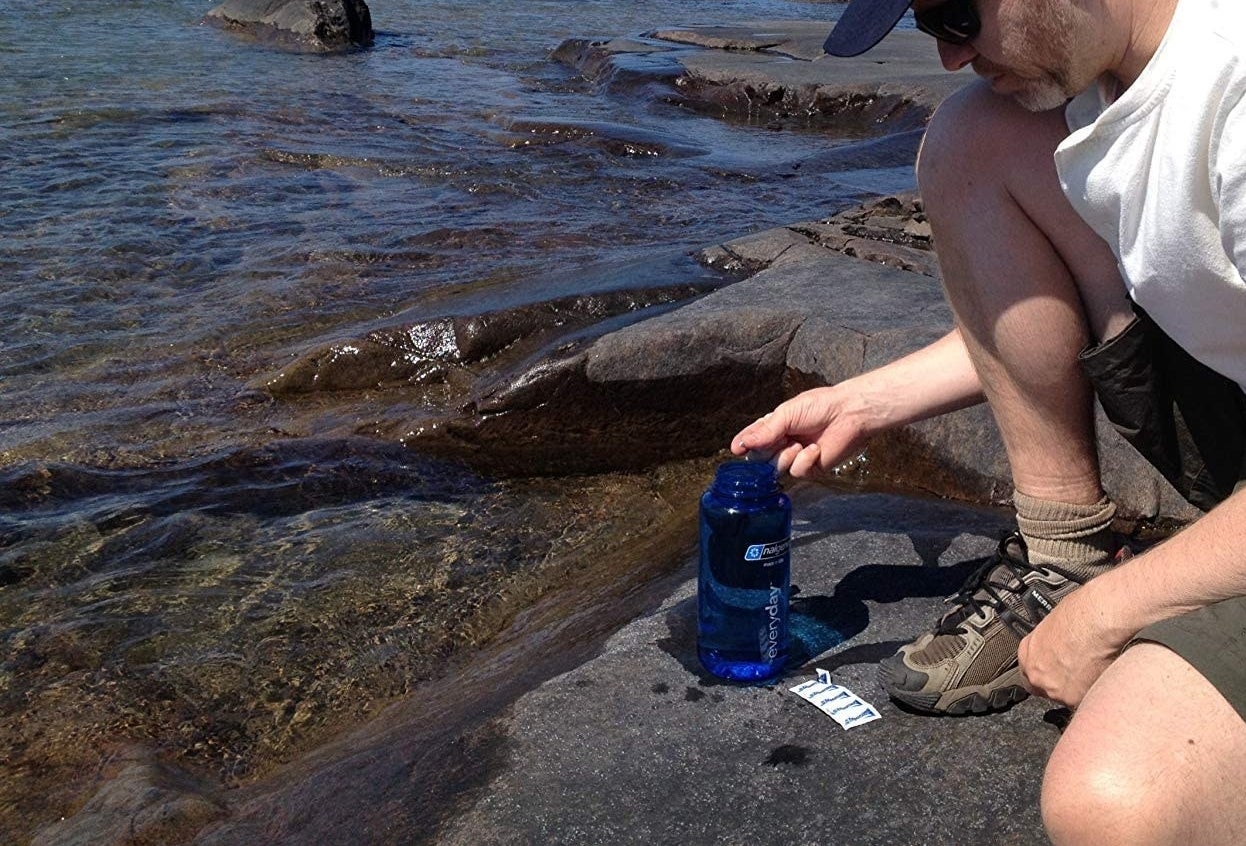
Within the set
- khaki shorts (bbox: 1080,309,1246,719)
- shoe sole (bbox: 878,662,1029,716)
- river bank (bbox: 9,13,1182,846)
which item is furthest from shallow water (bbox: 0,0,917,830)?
khaki shorts (bbox: 1080,309,1246,719)

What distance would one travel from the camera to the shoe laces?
2566mm

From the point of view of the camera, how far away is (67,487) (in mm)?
4316

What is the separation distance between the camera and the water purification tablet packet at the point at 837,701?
2.58 metres

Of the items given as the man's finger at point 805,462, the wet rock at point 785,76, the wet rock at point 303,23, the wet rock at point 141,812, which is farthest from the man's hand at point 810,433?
the wet rock at point 303,23

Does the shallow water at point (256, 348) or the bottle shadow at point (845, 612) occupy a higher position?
the bottle shadow at point (845, 612)

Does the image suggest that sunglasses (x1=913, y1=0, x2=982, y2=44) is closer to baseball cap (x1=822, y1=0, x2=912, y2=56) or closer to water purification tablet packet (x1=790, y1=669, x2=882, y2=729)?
baseball cap (x1=822, y1=0, x2=912, y2=56)

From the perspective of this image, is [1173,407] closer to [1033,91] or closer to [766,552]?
[1033,91]

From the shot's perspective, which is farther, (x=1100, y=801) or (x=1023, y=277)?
(x=1023, y=277)

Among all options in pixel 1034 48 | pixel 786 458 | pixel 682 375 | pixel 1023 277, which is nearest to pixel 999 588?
pixel 786 458

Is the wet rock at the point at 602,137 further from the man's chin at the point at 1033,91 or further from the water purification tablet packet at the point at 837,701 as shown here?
the man's chin at the point at 1033,91

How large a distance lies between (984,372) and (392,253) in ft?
16.5

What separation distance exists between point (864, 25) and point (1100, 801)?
121 cm

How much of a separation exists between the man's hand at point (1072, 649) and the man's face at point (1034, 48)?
0.79 metres

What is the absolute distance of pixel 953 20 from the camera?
2100 mm
